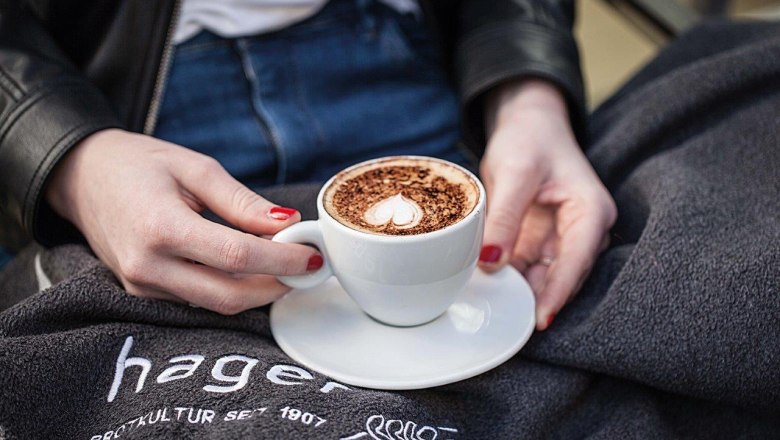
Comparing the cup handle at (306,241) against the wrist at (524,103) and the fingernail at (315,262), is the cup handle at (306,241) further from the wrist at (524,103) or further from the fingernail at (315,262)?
the wrist at (524,103)

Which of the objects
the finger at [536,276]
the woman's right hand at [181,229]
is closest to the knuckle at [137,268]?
the woman's right hand at [181,229]

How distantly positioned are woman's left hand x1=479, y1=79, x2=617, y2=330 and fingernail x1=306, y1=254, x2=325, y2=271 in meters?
0.15

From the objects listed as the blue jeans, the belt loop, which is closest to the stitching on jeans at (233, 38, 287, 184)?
the blue jeans

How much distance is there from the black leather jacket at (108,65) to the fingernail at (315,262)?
252 millimetres

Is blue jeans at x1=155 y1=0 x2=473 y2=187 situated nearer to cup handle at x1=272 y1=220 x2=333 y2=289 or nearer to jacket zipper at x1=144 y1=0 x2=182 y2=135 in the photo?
jacket zipper at x1=144 y1=0 x2=182 y2=135

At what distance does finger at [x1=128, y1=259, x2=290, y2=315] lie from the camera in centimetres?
60

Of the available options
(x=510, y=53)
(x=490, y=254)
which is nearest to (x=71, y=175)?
(x=490, y=254)

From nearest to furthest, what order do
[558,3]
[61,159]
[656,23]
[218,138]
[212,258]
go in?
1. [212,258]
2. [61,159]
3. [218,138]
4. [558,3]
5. [656,23]

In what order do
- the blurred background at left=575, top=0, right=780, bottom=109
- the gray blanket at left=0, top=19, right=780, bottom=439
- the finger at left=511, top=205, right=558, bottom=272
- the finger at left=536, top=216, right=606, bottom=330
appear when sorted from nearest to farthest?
the gray blanket at left=0, top=19, right=780, bottom=439 → the finger at left=536, top=216, right=606, bottom=330 → the finger at left=511, top=205, right=558, bottom=272 → the blurred background at left=575, top=0, right=780, bottom=109

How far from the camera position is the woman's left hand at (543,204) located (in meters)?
0.69

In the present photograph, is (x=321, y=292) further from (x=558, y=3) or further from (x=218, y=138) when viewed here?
(x=558, y=3)

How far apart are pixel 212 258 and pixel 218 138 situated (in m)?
0.29

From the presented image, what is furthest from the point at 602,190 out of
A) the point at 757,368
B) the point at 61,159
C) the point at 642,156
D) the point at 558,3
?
the point at 61,159

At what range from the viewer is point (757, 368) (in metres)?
0.61
